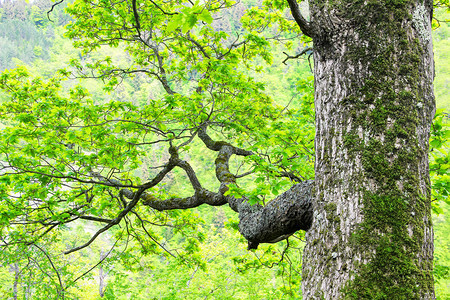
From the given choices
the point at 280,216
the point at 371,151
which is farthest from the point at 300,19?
the point at 280,216

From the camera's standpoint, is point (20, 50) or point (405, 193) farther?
point (20, 50)

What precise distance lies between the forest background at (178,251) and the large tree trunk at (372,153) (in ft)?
1.83

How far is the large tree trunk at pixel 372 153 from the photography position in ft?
3.92

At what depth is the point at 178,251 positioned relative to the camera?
9594 mm

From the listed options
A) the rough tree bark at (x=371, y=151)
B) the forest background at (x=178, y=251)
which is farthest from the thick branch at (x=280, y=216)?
the forest background at (x=178, y=251)

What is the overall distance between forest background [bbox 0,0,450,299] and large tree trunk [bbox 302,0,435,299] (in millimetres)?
557

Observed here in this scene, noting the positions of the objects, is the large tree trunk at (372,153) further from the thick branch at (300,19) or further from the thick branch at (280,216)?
the thick branch at (280,216)

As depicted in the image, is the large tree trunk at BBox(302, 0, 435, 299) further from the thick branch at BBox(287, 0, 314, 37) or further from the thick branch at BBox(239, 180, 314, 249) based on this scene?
the thick branch at BBox(239, 180, 314, 249)

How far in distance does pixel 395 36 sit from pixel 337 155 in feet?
2.08

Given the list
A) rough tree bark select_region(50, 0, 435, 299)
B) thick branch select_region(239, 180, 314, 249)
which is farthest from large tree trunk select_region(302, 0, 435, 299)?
thick branch select_region(239, 180, 314, 249)

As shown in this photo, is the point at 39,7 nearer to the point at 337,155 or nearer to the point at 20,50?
the point at 20,50

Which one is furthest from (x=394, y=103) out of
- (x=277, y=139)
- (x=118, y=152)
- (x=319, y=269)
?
(x=118, y=152)

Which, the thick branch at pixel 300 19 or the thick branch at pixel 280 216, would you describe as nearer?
the thick branch at pixel 300 19

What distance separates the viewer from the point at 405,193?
127 cm
